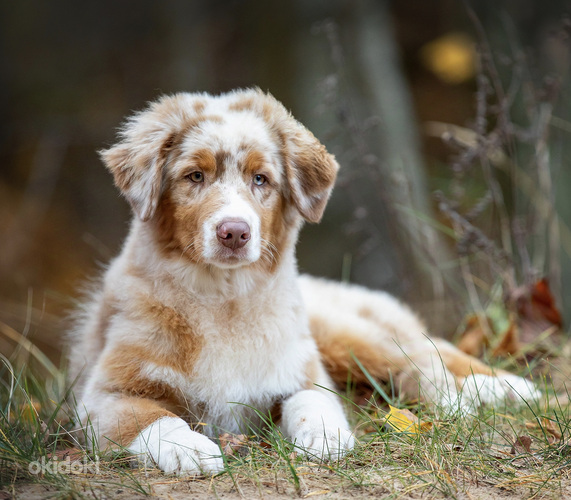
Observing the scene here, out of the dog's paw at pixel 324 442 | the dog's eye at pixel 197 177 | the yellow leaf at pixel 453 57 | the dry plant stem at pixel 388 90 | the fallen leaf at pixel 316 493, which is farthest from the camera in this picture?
the yellow leaf at pixel 453 57

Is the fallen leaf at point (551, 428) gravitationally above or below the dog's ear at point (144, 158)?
below

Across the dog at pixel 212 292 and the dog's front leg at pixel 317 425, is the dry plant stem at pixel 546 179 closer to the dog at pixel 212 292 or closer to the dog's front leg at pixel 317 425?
the dog at pixel 212 292

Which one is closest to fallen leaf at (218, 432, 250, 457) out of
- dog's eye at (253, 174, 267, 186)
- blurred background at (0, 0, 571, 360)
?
dog's eye at (253, 174, 267, 186)

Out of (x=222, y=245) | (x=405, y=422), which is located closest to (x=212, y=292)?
(x=222, y=245)

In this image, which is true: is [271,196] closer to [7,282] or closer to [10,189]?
[7,282]

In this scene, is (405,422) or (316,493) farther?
(405,422)

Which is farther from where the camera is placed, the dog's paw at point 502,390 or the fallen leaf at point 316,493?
the dog's paw at point 502,390

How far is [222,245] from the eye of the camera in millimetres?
2957

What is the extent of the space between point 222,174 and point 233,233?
399 millimetres

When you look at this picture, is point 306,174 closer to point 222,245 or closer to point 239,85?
point 222,245

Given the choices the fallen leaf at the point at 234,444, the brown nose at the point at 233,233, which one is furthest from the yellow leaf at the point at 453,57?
the fallen leaf at the point at 234,444

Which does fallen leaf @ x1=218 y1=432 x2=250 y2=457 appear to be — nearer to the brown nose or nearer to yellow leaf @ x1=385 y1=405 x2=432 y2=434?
yellow leaf @ x1=385 y1=405 x2=432 y2=434

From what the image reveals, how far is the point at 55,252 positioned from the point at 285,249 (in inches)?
271

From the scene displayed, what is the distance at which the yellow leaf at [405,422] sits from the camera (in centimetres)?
281
